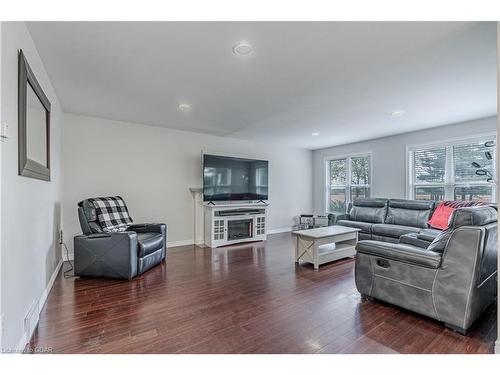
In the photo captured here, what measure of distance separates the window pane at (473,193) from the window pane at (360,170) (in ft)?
5.66

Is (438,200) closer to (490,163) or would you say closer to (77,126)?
(490,163)

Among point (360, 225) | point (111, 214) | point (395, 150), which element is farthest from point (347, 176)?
point (111, 214)

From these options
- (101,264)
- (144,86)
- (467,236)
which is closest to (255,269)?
(101,264)

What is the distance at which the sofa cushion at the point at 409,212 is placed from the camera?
4.27m

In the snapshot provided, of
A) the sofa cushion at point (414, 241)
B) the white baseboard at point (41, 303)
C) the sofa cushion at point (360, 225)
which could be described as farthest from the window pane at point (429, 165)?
the white baseboard at point (41, 303)

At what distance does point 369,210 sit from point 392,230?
878mm

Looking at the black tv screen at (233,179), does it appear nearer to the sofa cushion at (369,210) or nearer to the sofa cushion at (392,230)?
the sofa cushion at (369,210)

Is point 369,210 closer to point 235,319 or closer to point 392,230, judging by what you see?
point 392,230

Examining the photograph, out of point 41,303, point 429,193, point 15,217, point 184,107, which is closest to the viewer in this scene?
point 15,217

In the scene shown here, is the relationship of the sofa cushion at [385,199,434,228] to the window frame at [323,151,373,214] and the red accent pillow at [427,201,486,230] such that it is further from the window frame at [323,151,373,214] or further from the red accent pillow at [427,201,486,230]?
the window frame at [323,151,373,214]

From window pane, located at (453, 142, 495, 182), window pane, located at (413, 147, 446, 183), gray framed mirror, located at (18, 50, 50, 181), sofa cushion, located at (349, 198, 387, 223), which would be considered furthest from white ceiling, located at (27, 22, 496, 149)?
sofa cushion, located at (349, 198, 387, 223)

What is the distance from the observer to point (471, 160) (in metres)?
4.18

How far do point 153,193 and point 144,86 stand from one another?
2.25 meters

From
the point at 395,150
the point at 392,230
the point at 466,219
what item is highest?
the point at 395,150
